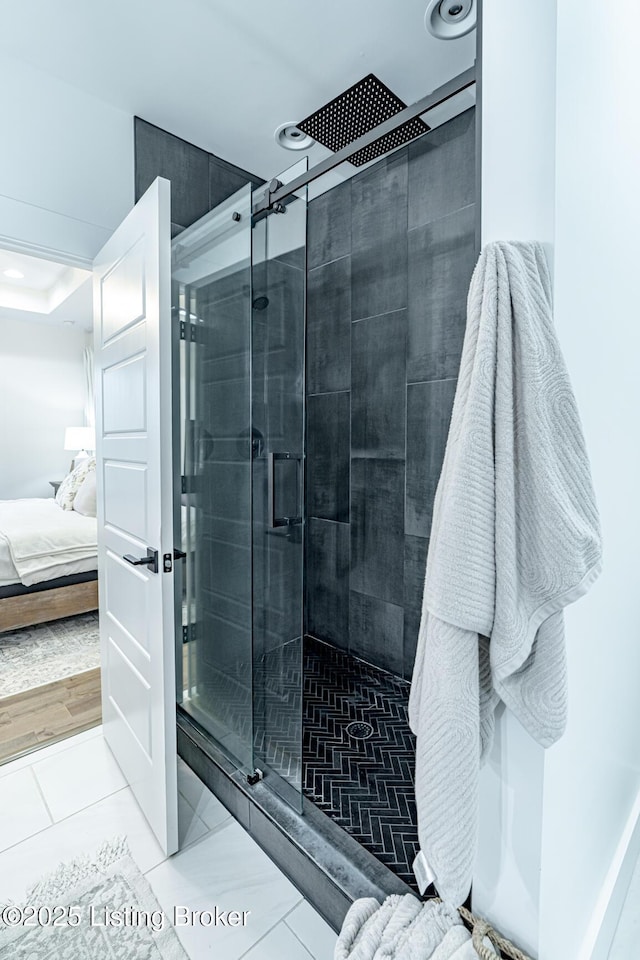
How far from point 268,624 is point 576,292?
1.29 metres

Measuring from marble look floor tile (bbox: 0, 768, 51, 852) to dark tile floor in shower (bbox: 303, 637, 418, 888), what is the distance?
94cm

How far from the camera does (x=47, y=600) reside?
131 inches

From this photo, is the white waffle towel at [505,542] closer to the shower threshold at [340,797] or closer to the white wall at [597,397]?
the white wall at [597,397]

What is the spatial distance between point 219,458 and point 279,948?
1.41 m

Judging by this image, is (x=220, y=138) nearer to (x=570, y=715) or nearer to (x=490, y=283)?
(x=490, y=283)

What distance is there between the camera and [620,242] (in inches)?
43.4

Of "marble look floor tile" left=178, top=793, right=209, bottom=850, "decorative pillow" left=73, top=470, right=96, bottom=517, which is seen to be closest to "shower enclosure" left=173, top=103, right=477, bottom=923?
"marble look floor tile" left=178, top=793, right=209, bottom=850

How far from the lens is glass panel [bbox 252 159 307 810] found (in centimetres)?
155

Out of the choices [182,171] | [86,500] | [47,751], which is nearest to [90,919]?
[47,751]

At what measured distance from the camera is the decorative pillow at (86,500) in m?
4.28

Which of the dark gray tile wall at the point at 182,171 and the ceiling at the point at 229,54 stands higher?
the ceiling at the point at 229,54

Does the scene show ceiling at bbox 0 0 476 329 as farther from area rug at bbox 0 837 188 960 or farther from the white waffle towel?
area rug at bbox 0 837 188 960

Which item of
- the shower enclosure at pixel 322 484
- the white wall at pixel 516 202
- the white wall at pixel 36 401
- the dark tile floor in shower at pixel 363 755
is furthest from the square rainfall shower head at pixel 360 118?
the white wall at pixel 36 401

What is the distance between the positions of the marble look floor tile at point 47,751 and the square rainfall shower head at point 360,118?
267 centimetres
